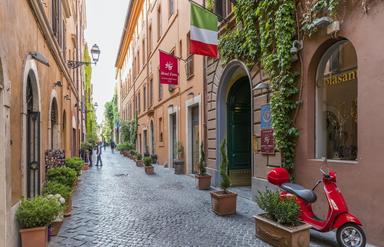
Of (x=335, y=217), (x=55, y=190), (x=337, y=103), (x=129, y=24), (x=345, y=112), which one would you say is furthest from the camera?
(x=129, y=24)

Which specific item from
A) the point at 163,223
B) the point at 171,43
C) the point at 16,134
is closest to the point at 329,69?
the point at 163,223

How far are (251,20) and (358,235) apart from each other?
585cm

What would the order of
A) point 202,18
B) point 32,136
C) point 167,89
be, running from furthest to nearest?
point 167,89, point 202,18, point 32,136

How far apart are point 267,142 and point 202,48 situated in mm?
3378

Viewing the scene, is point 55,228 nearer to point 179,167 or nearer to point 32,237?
point 32,237

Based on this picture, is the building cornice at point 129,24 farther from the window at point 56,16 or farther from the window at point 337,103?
the window at point 337,103

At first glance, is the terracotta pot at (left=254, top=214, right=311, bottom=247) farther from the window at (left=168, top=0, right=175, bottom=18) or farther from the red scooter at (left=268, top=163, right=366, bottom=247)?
the window at (left=168, top=0, right=175, bottom=18)

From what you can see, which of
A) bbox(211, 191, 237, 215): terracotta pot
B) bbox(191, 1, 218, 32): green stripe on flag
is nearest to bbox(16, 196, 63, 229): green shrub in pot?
bbox(211, 191, 237, 215): terracotta pot

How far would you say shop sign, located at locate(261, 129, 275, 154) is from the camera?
767cm

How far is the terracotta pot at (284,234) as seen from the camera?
466 cm

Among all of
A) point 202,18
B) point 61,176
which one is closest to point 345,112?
point 202,18

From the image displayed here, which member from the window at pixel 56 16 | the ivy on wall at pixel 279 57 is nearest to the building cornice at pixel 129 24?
the window at pixel 56 16

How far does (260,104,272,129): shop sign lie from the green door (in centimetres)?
308

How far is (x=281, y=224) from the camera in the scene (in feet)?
16.3
